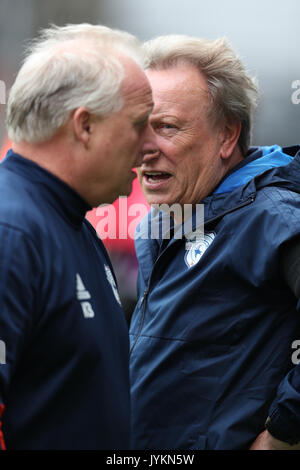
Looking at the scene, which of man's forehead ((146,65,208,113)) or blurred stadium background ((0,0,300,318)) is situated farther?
blurred stadium background ((0,0,300,318))

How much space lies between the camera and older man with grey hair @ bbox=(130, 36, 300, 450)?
6.40ft

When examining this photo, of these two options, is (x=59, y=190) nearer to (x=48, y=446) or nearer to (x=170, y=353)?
(x=48, y=446)

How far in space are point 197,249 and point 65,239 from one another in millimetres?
747

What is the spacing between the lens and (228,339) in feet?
6.62

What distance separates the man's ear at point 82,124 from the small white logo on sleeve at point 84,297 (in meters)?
0.32

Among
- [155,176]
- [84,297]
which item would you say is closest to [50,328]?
[84,297]

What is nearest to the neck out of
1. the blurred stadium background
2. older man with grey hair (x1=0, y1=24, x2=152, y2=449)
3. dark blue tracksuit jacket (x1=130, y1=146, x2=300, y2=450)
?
older man with grey hair (x1=0, y1=24, x2=152, y2=449)

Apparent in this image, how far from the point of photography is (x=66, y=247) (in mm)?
1464

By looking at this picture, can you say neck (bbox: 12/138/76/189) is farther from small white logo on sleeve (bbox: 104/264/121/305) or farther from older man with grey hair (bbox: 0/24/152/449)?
small white logo on sleeve (bbox: 104/264/121/305)

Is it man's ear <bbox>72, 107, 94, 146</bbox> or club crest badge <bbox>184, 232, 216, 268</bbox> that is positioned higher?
man's ear <bbox>72, 107, 94, 146</bbox>

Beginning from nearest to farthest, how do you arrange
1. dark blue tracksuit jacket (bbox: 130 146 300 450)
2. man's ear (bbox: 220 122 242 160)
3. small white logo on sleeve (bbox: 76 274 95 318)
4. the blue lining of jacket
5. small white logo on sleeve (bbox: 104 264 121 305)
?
1. small white logo on sleeve (bbox: 76 274 95 318)
2. small white logo on sleeve (bbox: 104 264 121 305)
3. dark blue tracksuit jacket (bbox: 130 146 300 450)
4. the blue lining of jacket
5. man's ear (bbox: 220 122 242 160)

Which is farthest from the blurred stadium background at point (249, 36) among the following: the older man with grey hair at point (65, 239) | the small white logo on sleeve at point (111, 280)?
the older man with grey hair at point (65, 239)

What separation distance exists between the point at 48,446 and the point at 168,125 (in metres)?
Result: 1.25
